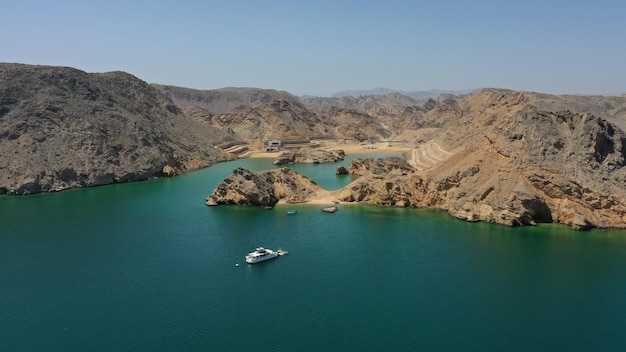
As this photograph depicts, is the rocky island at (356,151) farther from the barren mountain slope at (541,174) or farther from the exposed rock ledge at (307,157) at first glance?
the exposed rock ledge at (307,157)

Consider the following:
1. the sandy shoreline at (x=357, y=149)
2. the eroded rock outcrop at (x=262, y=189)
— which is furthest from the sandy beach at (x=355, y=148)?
the eroded rock outcrop at (x=262, y=189)

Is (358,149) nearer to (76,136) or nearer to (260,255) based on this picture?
(76,136)

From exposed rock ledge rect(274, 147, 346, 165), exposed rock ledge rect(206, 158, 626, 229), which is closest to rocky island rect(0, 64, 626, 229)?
exposed rock ledge rect(206, 158, 626, 229)

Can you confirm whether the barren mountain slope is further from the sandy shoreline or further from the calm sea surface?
the sandy shoreline

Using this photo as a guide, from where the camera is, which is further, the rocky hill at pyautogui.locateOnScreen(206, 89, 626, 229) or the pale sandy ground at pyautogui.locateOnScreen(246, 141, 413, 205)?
the pale sandy ground at pyautogui.locateOnScreen(246, 141, 413, 205)

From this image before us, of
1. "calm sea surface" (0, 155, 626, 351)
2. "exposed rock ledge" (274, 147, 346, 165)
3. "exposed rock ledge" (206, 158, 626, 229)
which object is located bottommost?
"calm sea surface" (0, 155, 626, 351)

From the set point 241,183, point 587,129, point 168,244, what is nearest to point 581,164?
point 587,129
